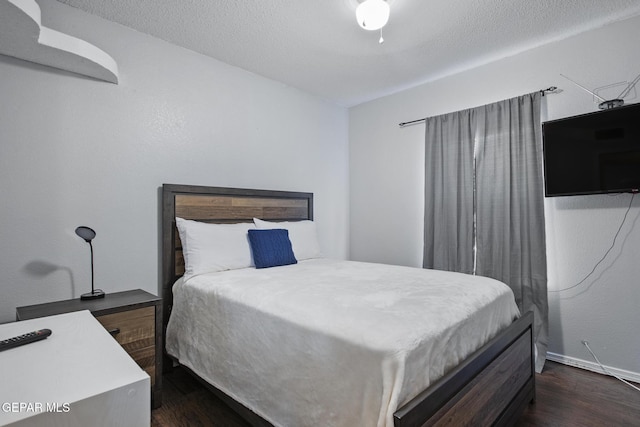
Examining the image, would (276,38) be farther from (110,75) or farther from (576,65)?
(576,65)

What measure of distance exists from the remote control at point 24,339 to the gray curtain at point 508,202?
2.99m

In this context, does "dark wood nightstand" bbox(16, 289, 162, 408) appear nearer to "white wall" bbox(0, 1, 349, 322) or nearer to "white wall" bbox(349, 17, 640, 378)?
"white wall" bbox(0, 1, 349, 322)

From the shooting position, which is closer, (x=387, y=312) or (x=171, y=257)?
(x=387, y=312)

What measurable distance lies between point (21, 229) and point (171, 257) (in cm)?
89

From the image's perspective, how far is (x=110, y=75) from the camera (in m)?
2.14

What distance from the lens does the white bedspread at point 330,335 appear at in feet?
3.64

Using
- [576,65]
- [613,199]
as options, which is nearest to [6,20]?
[576,65]

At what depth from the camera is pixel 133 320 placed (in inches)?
72.5

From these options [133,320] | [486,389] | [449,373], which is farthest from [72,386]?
[486,389]

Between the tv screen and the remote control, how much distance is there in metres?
→ 3.20

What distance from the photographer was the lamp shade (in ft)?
6.33

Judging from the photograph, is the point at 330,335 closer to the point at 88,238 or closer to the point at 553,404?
the point at 88,238

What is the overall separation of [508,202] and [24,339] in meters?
3.21

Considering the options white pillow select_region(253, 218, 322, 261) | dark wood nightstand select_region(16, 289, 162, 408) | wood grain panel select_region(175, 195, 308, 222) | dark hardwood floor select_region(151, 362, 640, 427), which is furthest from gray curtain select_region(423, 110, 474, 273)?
dark wood nightstand select_region(16, 289, 162, 408)
